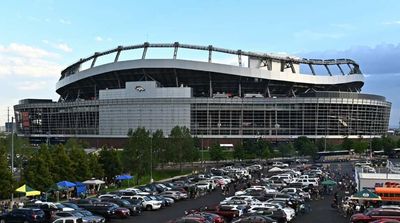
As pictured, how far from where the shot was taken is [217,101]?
133 meters

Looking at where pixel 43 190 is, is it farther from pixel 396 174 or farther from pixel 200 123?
pixel 200 123

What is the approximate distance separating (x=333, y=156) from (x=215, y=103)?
3683 cm

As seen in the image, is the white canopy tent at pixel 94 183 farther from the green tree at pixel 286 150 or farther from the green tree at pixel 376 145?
the green tree at pixel 376 145

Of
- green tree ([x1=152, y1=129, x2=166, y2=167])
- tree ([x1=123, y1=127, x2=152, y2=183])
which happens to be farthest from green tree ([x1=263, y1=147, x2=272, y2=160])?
tree ([x1=123, y1=127, x2=152, y2=183])

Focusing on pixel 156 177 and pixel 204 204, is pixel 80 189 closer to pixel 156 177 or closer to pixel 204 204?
pixel 204 204

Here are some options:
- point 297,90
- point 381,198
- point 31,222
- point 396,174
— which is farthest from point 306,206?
point 297,90

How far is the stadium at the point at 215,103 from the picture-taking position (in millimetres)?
132750

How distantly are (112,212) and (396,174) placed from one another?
1008 inches

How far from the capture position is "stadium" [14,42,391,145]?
132750 mm

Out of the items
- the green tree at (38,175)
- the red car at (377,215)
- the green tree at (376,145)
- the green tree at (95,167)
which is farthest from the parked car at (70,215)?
the green tree at (376,145)

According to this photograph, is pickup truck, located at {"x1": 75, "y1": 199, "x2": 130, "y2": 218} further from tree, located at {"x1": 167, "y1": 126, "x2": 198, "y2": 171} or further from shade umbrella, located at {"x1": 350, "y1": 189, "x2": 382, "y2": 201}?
tree, located at {"x1": 167, "y1": 126, "x2": 198, "y2": 171}

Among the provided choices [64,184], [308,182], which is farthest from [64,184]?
[308,182]

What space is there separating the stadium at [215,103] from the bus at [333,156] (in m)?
22.6

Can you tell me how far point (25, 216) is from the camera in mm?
30094
